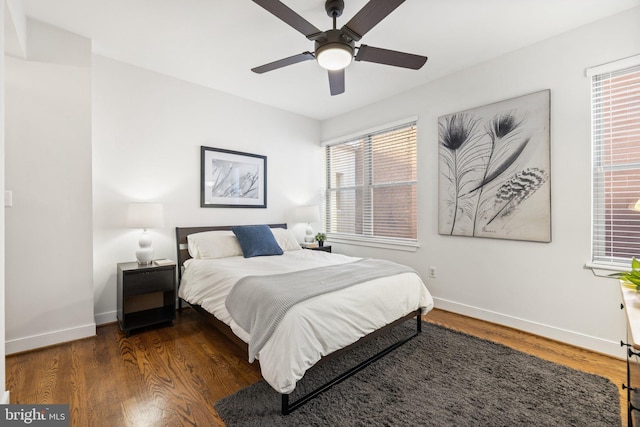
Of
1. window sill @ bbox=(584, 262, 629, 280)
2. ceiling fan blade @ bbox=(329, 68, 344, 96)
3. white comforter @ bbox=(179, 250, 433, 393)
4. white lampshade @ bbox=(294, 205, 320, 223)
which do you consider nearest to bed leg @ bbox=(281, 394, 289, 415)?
white comforter @ bbox=(179, 250, 433, 393)

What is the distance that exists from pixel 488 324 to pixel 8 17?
189 inches

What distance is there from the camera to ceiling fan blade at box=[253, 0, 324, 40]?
1.63m

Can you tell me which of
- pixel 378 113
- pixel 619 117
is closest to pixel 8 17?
pixel 378 113

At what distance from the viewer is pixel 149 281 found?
9.08ft

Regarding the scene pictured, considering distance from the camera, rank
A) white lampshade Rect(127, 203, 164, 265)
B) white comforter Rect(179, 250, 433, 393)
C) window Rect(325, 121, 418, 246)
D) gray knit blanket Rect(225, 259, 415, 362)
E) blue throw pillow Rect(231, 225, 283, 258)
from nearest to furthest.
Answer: white comforter Rect(179, 250, 433, 393), gray knit blanket Rect(225, 259, 415, 362), white lampshade Rect(127, 203, 164, 265), blue throw pillow Rect(231, 225, 283, 258), window Rect(325, 121, 418, 246)

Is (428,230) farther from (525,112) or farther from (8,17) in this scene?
(8,17)

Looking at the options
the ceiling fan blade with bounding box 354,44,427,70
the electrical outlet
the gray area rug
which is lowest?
the gray area rug

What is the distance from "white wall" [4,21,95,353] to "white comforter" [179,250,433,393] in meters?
0.98

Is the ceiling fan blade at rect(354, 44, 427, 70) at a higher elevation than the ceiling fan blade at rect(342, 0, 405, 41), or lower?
lower

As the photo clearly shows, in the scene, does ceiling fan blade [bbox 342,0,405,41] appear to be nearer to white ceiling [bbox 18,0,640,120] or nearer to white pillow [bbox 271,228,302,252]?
white ceiling [bbox 18,0,640,120]

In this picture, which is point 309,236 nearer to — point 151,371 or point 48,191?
point 151,371

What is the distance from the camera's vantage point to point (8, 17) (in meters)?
1.94

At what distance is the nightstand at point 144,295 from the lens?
2.65 meters

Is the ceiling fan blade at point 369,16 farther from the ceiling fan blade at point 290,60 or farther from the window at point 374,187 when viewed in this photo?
the window at point 374,187
